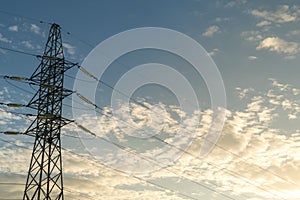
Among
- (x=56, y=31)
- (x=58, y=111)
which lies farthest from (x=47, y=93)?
(x=56, y=31)

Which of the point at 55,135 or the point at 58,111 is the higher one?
the point at 58,111

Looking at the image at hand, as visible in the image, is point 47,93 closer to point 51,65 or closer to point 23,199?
point 51,65

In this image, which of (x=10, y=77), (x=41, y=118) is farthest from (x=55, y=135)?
(x=10, y=77)

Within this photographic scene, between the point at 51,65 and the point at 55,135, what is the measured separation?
8.03 meters

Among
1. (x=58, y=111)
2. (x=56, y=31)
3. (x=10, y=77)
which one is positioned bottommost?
(x=58, y=111)

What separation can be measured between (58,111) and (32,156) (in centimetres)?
511

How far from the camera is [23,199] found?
1372 inches

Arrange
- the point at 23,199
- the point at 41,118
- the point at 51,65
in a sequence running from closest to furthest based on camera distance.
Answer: the point at 23,199
the point at 41,118
the point at 51,65

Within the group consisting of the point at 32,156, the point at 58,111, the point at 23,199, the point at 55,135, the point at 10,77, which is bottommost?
the point at 23,199

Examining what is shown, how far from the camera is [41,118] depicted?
3709cm

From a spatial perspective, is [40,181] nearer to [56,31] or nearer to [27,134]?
[27,134]

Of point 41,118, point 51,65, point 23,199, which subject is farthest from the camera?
point 51,65

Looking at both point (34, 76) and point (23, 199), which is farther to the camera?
point (34, 76)

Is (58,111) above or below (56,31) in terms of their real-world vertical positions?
below
